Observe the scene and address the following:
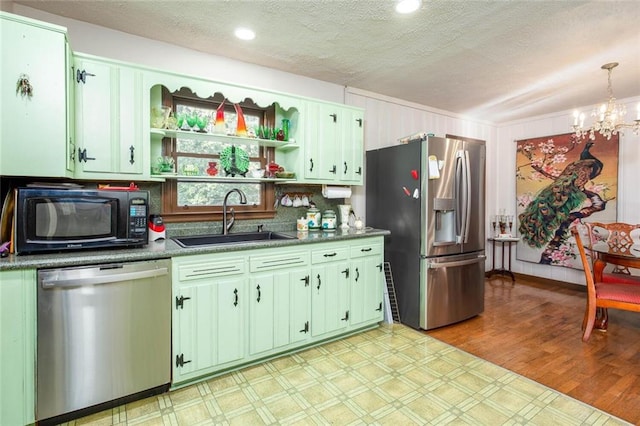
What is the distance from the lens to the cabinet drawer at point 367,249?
118 inches

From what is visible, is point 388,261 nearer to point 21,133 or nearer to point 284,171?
point 284,171

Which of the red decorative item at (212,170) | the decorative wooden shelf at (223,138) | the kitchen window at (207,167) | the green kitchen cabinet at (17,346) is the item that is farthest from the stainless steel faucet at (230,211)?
the green kitchen cabinet at (17,346)

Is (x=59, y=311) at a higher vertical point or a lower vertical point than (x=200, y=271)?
lower

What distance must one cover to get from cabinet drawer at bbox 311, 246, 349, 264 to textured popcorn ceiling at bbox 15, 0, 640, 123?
174 centimetres

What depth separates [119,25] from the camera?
2.44 meters

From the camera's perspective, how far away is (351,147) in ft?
11.0

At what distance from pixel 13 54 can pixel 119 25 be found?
2.89ft

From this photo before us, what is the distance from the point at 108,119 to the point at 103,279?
1.10m

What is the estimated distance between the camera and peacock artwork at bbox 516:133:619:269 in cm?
426

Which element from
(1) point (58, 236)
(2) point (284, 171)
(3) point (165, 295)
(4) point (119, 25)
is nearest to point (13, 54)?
(4) point (119, 25)

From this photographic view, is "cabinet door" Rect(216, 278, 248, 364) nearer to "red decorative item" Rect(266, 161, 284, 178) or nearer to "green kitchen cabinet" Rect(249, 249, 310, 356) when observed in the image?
"green kitchen cabinet" Rect(249, 249, 310, 356)

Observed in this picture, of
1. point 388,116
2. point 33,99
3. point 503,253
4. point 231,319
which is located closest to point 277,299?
point 231,319

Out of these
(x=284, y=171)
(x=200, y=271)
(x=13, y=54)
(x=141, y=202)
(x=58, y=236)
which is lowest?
(x=200, y=271)

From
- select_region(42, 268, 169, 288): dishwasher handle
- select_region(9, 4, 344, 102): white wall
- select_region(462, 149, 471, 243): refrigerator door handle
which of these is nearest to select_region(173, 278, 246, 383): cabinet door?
select_region(42, 268, 169, 288): dishwasher handle
